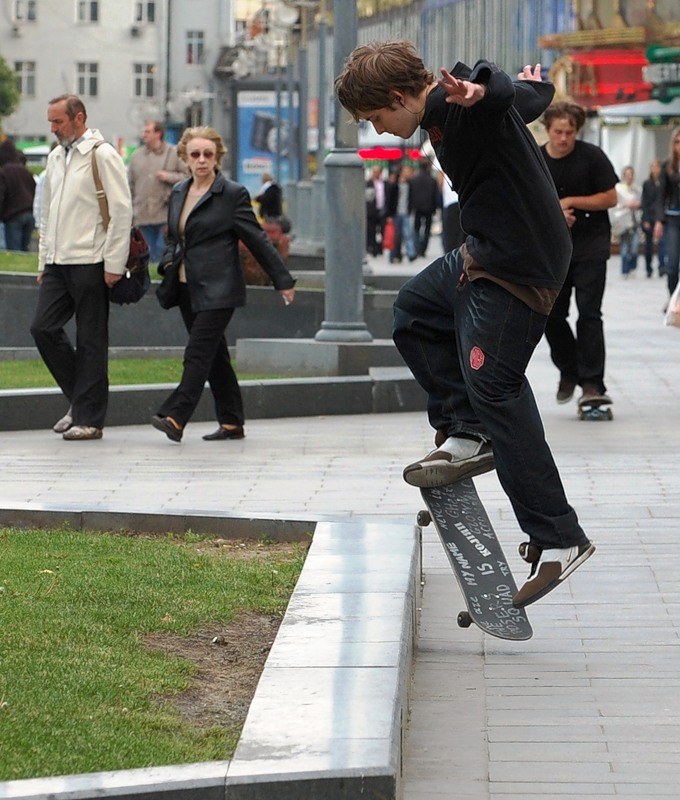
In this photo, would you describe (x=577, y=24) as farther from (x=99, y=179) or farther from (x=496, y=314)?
(x=496, y=314)

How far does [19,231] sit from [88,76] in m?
84.9

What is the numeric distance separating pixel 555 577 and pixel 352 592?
555 mm

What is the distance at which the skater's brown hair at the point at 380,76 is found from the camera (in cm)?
482

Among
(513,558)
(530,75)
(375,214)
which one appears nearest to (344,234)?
(513,558)

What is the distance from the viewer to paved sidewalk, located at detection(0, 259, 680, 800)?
4.27m

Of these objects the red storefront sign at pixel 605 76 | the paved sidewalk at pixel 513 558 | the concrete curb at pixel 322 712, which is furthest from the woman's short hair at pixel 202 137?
the red storefront sign at pixel 605 76

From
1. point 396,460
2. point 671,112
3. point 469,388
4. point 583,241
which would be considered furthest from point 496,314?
point 671,112

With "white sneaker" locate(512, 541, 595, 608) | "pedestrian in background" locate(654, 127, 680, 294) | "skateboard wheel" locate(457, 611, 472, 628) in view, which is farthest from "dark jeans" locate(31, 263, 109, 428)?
"pedestrian in background" locate(654, 127, 680, 294)

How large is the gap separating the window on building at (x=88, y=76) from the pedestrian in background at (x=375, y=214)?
67579 millimetres

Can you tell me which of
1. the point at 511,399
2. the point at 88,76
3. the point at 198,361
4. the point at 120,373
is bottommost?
the point at 120,373

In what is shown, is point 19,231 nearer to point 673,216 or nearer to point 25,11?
point 673,216

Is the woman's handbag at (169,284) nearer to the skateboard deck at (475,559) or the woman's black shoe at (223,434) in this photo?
the woman's black shoe at (223,434)

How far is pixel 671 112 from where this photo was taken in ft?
125

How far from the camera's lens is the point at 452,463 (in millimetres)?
5250
